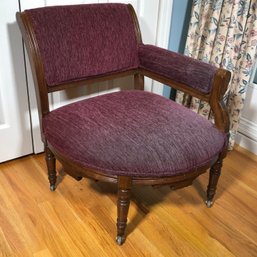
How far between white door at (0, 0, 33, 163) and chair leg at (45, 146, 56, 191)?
12.1 inches

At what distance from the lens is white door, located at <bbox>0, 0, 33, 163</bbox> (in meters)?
1.36

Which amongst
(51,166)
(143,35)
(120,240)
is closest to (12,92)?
(51,166)

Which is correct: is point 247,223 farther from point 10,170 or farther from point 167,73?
point 10,170

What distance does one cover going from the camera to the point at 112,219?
1358 mm

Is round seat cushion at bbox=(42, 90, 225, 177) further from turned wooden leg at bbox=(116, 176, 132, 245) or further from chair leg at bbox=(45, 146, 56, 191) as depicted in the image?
chair leg at bbox=(45, 146, 56, 191)

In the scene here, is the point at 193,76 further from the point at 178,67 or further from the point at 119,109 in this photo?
the point at 119,109

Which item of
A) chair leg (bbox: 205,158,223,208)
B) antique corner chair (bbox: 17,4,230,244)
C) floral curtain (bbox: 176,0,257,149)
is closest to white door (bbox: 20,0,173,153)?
floral curtain (bbox: 176,0,257,149)

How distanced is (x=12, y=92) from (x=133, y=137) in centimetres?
72

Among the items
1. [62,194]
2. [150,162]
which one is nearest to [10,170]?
[62,194]

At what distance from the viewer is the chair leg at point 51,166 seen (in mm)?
1336

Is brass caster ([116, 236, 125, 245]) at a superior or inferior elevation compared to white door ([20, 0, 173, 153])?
inferior

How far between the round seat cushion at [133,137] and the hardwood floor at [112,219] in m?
0.37

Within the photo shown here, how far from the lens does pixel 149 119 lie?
1.18m

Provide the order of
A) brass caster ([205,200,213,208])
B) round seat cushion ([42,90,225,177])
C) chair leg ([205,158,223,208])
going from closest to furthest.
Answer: round seat cushion ([42,90,225,177]), chair leg ([205,158,223,208]), brass caster ([205,200,213,208])
